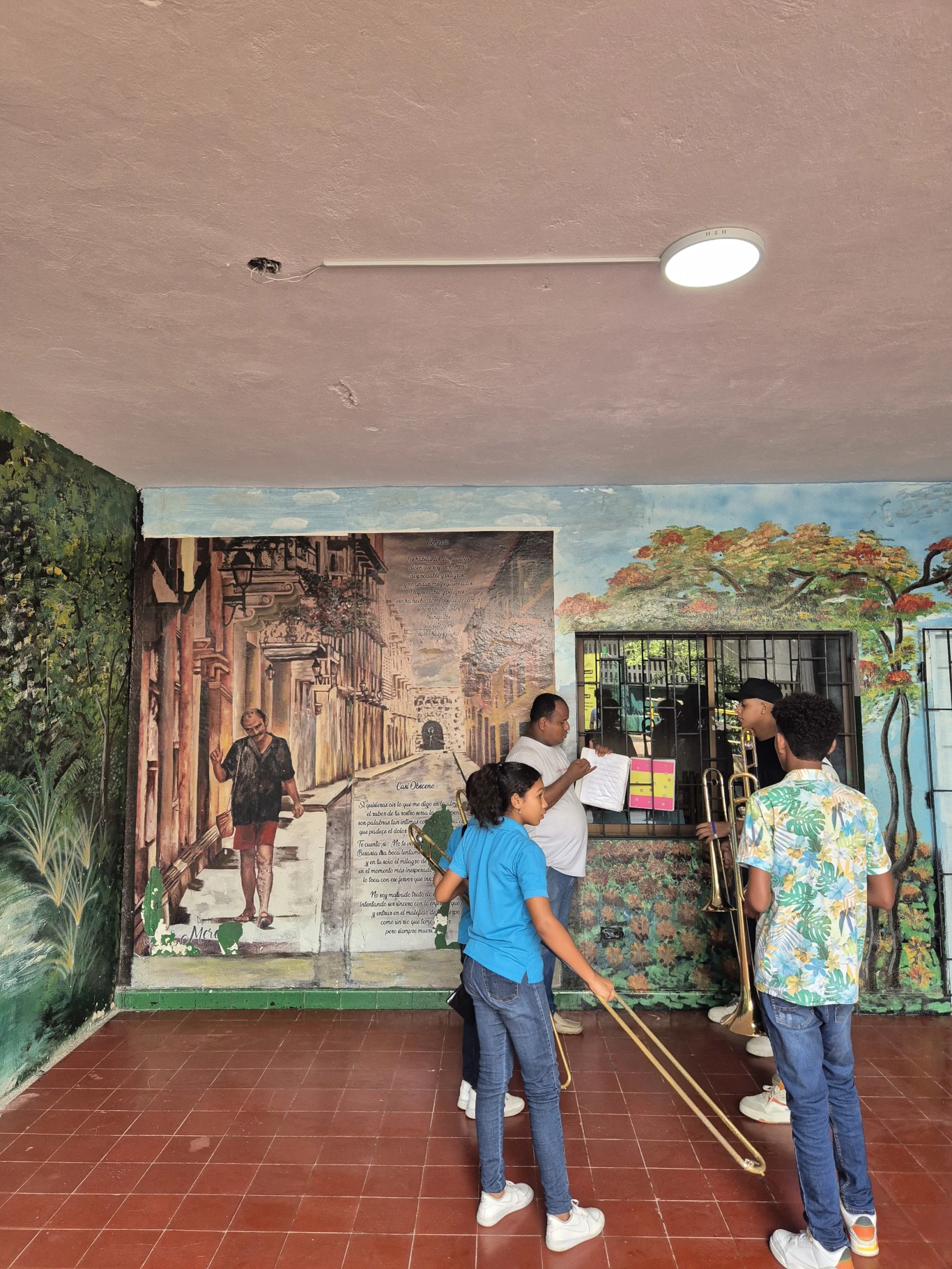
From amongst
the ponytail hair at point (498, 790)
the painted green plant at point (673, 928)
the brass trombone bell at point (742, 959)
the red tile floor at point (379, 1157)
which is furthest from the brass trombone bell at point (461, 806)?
the ponytail hair at point (498, 790)

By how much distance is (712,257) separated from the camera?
2.50 m

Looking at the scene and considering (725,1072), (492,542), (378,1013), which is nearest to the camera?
(725,1072)

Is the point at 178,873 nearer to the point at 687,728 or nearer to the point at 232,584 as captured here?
the point at 232,584

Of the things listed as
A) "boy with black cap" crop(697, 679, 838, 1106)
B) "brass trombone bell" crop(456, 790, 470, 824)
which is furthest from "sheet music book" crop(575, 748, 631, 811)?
"boy with black cap" crop(697, 679, 838, 1106)

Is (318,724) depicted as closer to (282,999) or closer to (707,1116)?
(282,999)

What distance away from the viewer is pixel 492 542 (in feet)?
16.6

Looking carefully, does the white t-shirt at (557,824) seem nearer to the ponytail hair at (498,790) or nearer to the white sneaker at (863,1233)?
the ponytail hair at (498,790)

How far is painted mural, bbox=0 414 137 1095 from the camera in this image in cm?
379

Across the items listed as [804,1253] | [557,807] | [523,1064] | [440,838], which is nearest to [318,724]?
[440,838]

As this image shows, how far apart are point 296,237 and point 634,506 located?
3087 mm

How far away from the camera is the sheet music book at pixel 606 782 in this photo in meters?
4.70

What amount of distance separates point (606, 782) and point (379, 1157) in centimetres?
220

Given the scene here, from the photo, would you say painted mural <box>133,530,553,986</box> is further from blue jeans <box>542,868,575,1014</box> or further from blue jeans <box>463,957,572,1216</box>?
blue jeans <box>463,957,572,1216</box>

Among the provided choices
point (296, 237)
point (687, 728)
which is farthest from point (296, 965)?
point (296, 237)
